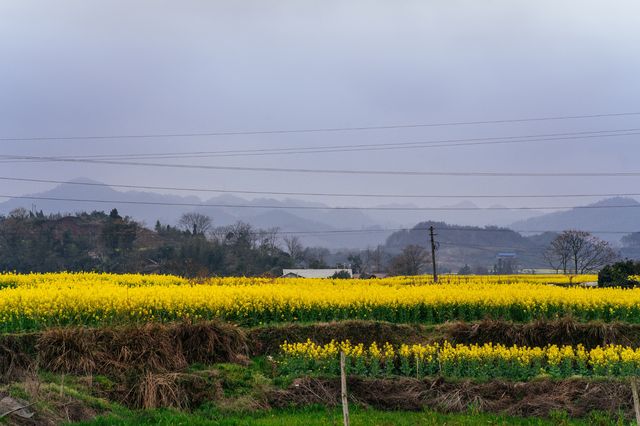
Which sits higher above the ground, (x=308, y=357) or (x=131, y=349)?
(x=131, y=349)

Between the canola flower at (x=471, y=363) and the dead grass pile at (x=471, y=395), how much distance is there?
590 millimetres

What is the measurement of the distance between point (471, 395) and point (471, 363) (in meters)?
1.25

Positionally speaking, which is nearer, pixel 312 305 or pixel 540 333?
pixel 540 333

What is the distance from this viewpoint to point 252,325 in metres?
17.1

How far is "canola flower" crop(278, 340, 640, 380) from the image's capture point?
12.9 m

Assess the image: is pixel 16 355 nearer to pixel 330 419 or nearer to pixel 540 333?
pixel 330 419

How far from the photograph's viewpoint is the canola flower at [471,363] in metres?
12.9

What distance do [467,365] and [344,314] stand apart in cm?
515

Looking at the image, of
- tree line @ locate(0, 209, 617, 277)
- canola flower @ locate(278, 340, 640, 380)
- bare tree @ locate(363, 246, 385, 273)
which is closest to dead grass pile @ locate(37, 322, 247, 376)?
canola flower @ locate(278, 340, 640, 380)

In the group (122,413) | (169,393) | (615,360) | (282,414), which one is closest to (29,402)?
(122,413)

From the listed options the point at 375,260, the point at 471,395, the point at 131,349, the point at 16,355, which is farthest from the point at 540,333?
the point at 375,260

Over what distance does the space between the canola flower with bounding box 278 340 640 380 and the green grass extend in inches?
71.7

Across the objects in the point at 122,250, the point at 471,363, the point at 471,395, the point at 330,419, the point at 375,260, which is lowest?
the point at 330,419

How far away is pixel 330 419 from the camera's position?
35.9 feet
